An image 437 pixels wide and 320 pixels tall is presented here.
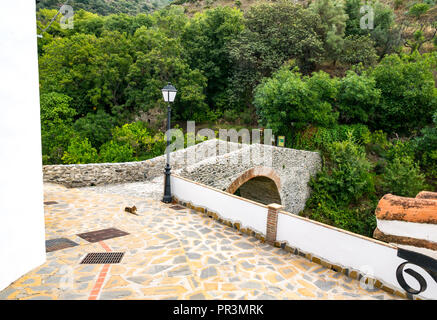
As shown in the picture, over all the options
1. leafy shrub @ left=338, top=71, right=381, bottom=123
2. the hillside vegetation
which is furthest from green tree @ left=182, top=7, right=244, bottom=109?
leafy shrub @ left=338, top=71, right=381, bottom=123

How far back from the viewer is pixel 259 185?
1479 centimetres

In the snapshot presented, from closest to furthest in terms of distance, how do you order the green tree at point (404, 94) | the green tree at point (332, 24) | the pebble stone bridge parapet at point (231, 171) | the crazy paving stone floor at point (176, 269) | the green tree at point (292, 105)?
the crazy paving stone floor at point (176, 269) < the pebble stone bridge parapet at point (231, 171) < the green tree at point (292, 105) < the green tree at point (404, 94) < the green tree at point (332, 24)

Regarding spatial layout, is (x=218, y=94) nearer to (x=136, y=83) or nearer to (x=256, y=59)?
(x=256, y=59)

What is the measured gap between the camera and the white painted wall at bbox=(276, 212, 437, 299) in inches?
183

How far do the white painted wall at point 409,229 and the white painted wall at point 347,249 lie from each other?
1349 mm

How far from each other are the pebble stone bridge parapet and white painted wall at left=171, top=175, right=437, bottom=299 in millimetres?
3418

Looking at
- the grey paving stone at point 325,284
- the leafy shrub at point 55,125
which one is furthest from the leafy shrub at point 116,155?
the grey paving stone at point 325,284

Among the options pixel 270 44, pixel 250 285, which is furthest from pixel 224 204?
pixel 270 44

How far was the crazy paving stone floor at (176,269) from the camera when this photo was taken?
4.43 m

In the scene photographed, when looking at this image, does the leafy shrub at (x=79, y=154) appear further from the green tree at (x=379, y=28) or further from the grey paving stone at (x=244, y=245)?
the green tree at (x=379, y=28)

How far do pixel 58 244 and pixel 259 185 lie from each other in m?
10.3

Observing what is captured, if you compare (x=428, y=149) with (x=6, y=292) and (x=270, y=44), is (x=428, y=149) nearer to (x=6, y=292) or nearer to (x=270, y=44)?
(x=270, y=44)

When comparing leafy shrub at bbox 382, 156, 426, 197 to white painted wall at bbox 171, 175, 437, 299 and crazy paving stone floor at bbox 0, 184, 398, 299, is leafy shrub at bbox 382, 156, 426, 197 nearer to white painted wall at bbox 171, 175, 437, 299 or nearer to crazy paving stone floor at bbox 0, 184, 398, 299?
white painted wall at bbox 171, 175, 437, 299
